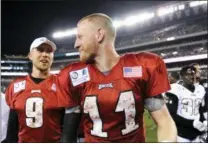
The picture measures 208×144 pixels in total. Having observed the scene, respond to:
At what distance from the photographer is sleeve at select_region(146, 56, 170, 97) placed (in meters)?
1.13

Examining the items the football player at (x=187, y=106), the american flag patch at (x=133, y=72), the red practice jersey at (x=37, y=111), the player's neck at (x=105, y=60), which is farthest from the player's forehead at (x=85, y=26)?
the football player at (x=187, y=106)

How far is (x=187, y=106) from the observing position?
2.63m

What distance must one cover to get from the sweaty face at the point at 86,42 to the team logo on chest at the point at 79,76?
1.9 inches

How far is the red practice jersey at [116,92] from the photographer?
1.15m

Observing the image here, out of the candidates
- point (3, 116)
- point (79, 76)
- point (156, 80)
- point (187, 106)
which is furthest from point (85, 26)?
point (187, 106)

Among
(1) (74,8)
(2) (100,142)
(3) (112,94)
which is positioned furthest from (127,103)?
(1) (74,8)

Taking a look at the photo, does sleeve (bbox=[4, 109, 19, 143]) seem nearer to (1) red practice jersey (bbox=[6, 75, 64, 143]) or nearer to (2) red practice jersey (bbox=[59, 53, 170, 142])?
(1) red practice jersey (bbox=[6, 75, 64, 143])

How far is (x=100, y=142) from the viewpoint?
120cm

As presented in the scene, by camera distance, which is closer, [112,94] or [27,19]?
[112,94]

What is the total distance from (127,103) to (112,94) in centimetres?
7

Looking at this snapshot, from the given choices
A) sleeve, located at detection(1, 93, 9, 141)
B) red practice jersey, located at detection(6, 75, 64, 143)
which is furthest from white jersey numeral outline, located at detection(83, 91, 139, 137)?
sleeve, located at detection(1, 93, 9, 141)

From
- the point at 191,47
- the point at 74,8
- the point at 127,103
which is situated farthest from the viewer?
the point at 191,47

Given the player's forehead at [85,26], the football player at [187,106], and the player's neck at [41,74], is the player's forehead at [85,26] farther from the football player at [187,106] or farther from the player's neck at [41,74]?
the football player at [187,106]

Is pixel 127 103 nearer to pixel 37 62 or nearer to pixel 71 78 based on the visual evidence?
pixel 71 78
